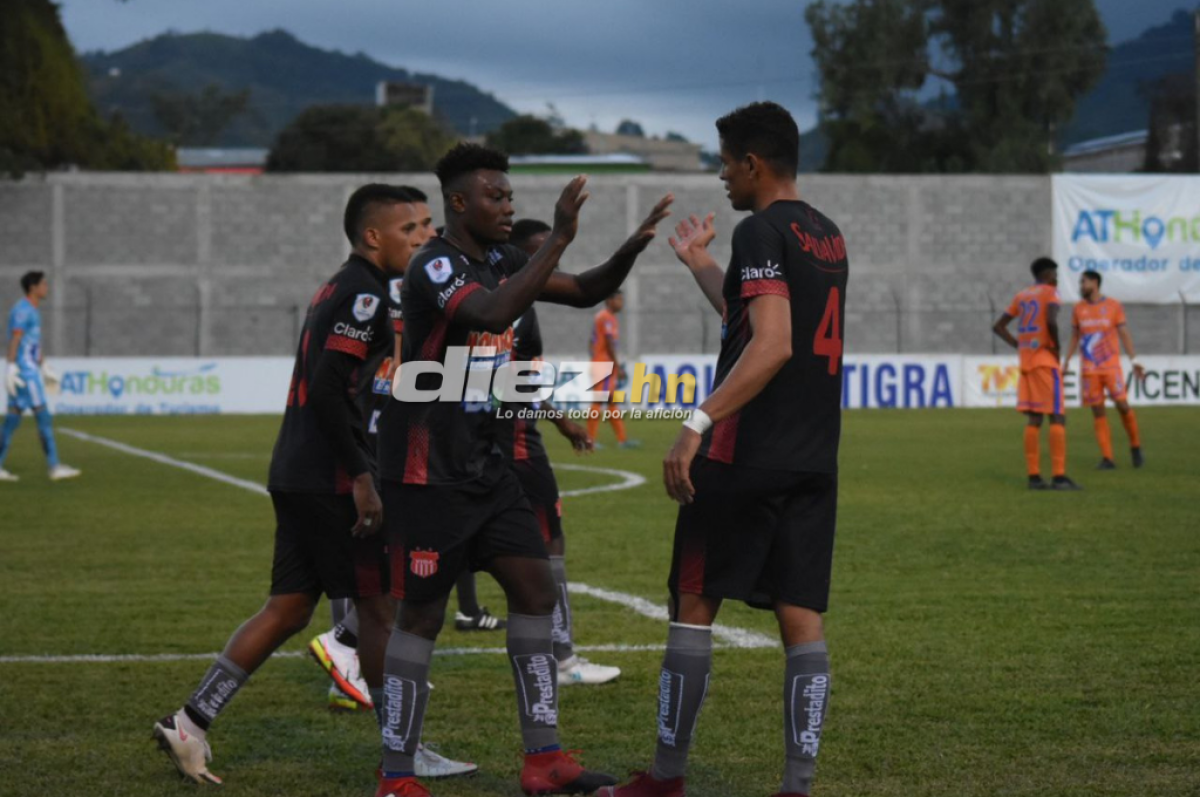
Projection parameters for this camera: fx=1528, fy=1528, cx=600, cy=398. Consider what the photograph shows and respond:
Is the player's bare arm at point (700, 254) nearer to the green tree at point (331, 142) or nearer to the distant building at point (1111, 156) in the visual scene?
the green tree at point (331, 142)

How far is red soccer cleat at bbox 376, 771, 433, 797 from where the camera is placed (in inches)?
194

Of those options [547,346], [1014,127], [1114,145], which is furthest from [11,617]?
[1114,145]

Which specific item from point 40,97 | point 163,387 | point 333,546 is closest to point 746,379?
point 333,546

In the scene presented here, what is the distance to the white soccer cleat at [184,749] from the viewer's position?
17.5 ft

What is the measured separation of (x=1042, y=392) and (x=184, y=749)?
11.5 m

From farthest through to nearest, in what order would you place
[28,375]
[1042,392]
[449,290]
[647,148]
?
1. [647,148]
2. [28,375]
3. [1042,392]
4. [449,290]

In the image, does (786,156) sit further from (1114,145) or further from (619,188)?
(1114,145)

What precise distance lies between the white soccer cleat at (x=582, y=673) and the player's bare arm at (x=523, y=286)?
2.57 m

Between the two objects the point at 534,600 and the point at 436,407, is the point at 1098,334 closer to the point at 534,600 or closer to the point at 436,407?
the point at 534,600

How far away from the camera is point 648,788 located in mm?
4848

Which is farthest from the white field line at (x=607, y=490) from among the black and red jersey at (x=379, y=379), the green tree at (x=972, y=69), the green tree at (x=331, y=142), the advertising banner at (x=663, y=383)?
the green tree at (x=331, y=142)

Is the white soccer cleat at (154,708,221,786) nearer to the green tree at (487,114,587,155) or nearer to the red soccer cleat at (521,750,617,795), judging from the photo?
the red soccer cleat at (521,750,617,795)

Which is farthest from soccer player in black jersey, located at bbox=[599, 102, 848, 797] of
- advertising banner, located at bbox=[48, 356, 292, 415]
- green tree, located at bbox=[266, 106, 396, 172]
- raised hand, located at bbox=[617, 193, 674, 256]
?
green tree, located at bbox=[266, 106, 396, 172]

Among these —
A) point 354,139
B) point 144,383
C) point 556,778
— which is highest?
point 354,139
